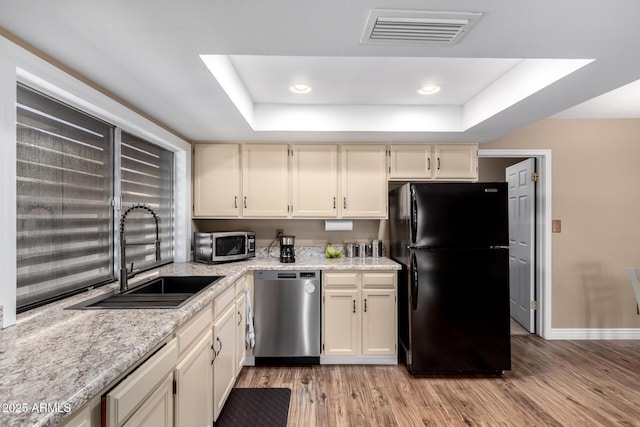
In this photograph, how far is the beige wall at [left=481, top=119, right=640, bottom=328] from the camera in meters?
3.25

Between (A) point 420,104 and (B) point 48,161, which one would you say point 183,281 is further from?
(A) point 420,104

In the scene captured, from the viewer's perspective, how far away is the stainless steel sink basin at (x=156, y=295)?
1522 millimetres

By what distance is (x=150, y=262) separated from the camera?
2518 millimetres

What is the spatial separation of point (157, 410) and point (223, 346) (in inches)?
33.9

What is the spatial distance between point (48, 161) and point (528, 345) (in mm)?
4210

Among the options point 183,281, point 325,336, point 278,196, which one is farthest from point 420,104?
point 183,281

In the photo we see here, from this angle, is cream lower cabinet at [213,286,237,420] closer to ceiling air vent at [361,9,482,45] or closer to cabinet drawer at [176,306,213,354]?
cabinet drawer at [176,306,213,354]

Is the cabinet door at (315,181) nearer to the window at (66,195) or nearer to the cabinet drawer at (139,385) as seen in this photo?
the window at (66,195)

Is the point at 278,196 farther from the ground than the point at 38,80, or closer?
closer

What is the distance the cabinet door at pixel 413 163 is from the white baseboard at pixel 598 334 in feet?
7.50

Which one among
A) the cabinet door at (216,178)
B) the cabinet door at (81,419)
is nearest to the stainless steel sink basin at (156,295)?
the cabinet door at (81,419)

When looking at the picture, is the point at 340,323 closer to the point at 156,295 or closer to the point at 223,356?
the point at 223,356

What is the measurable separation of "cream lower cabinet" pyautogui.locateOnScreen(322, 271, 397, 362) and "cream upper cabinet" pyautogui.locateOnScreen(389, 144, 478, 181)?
1055 millimetres

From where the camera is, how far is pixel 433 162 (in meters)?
3.04
